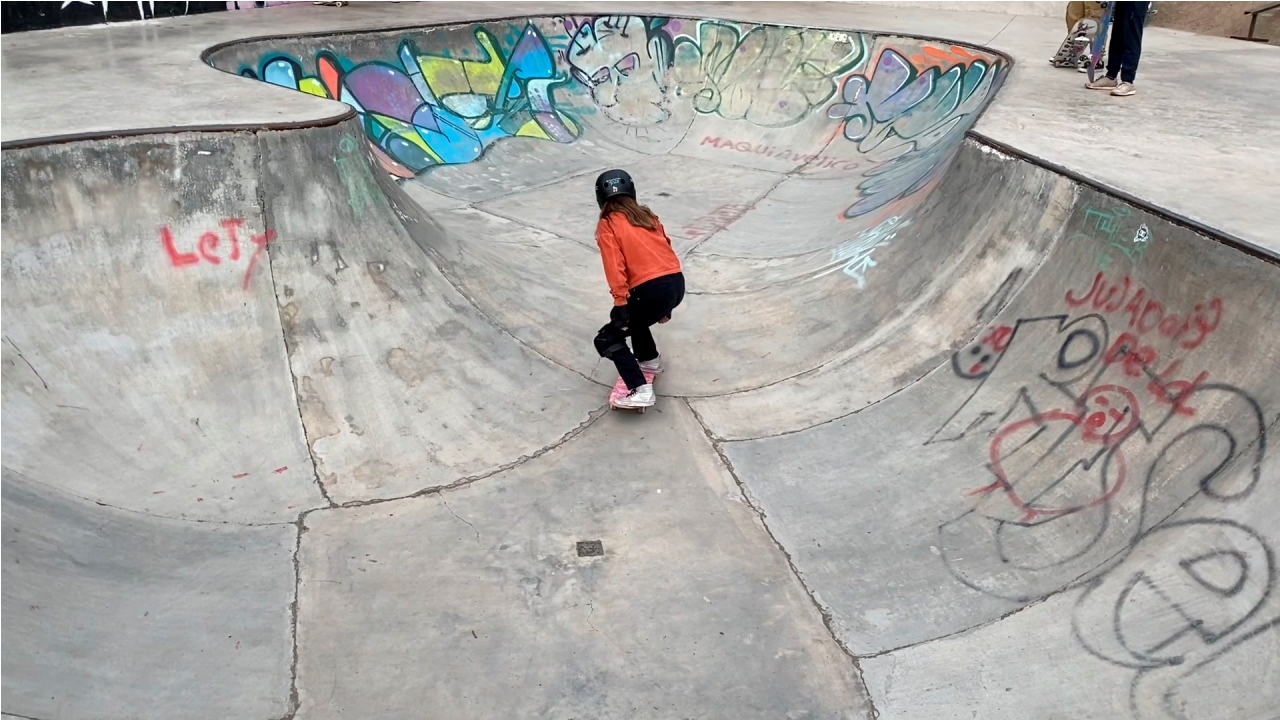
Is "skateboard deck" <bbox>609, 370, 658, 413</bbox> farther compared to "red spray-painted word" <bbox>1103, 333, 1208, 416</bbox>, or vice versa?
"skateboard deck" <bbox>609, 370, 658, 413</bbox>

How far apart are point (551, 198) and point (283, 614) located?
23.1 feet

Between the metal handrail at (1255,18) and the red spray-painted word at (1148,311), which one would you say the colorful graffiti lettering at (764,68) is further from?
the red spray-painted word at (1148,311)

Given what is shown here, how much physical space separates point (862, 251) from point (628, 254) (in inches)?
110

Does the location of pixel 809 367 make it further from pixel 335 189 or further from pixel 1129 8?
pixel 1129 8

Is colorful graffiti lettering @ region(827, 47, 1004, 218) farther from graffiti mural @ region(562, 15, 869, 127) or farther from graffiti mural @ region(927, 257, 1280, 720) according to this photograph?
graffiti mural @ region(927, 257, 1280, 720)

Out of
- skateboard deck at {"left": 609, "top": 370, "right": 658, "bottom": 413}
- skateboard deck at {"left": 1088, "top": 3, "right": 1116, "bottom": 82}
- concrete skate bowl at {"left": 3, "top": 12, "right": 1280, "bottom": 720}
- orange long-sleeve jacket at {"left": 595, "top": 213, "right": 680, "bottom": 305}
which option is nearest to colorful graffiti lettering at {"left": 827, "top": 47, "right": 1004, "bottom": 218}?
skateboard deck at {"left": 1088, "top": 3, "right": 1116, "bottom": 82}

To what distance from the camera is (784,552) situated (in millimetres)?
4664

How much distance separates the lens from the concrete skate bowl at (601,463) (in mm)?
3672

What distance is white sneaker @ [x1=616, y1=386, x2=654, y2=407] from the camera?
5.71 m

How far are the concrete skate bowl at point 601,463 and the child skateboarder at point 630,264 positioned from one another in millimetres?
729

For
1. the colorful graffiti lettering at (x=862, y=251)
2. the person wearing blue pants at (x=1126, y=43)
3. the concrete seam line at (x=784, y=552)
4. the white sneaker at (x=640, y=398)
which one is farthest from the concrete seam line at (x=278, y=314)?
the person wearing blue pants at (x=1126, y=43)

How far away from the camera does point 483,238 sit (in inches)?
346

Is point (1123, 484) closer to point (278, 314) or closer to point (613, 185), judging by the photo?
point (613, 185)

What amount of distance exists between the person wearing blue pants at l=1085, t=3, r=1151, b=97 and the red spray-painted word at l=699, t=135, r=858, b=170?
306 centimetres
